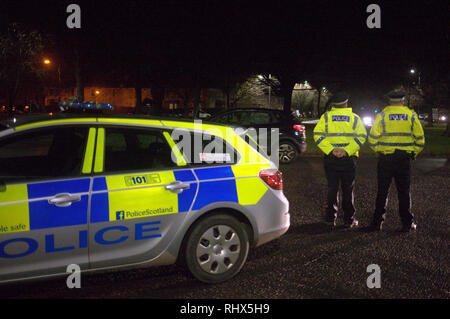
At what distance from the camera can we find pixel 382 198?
19.1 feet

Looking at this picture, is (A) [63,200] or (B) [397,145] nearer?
(A) [63,200]

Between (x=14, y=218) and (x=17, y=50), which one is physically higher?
(x=17, y=50)

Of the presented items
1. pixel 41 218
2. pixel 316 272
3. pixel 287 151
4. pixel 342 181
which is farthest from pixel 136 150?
pixel 287 151

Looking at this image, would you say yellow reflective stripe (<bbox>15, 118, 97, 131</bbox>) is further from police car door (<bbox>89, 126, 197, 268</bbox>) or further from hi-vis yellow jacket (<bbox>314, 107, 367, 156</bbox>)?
hi-vis yellow jacket (<bbox>314, 107, 367, 156</bbox>)

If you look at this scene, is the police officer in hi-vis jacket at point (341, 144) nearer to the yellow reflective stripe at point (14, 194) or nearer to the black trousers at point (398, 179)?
the black trousers at point (398, 179)

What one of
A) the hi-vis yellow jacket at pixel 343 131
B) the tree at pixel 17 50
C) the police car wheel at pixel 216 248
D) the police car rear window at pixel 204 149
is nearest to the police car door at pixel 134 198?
the police car rear window at pixel 204 149

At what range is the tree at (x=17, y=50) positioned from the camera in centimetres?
2662

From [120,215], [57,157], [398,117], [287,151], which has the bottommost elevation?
[120,215]

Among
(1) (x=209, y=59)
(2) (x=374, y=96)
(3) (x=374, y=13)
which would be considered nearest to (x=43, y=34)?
(1) (x=209, y=59)

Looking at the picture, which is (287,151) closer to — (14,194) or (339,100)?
(339,100)

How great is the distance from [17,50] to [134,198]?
89.5 feet

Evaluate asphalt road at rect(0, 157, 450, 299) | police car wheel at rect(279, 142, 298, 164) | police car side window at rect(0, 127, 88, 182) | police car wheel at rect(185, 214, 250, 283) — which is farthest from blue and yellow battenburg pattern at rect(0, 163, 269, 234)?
police car wheel at rect(279, 142, 298, 164)

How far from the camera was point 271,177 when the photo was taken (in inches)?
169

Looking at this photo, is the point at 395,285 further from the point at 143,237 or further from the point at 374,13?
the point at 374,13
